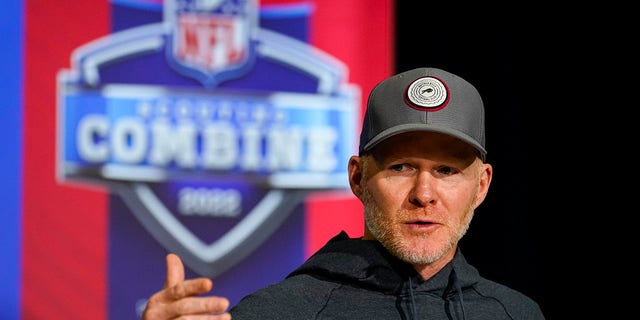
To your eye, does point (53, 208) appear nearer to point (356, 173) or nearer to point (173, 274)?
point (356, 173)

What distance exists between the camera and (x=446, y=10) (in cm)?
297

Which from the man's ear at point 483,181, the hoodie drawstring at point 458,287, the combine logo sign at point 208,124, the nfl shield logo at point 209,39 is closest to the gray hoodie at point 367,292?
the hoodie drawstring at point 458,287

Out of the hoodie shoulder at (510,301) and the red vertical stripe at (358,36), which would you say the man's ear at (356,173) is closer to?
the hoodie shoulder at (510,301)

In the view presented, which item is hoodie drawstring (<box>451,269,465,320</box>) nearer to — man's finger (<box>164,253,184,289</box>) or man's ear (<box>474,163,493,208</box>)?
man's ear (<box>474,163,493,208</box>)

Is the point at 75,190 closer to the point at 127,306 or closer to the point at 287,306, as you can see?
the point at 127,306

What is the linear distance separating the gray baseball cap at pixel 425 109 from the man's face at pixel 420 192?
27 millimetres

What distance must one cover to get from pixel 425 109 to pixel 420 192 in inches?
5.1

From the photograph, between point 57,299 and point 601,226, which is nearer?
point 57,299

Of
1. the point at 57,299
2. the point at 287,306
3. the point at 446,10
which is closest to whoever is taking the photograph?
the point at 287,306

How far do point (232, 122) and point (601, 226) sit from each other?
1394 millimetres

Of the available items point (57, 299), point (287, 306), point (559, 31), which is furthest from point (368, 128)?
point (559, 31)

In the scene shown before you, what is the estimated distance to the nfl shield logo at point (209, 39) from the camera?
9.09 ft

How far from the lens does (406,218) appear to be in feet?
4.30

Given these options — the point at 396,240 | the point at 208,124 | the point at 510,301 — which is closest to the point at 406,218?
the point at 396,240
